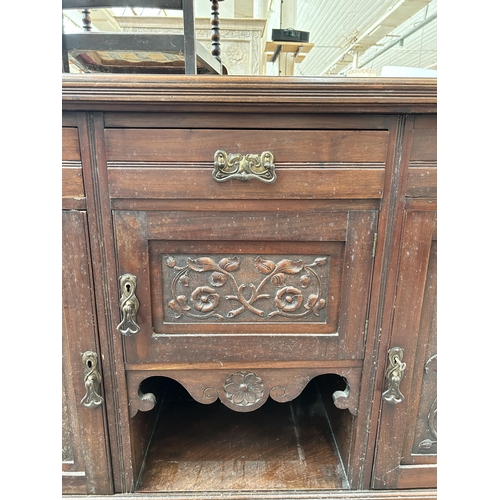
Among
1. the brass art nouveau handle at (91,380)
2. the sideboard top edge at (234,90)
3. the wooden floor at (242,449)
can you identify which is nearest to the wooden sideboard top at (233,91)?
the sideboard top edge at (234,90)

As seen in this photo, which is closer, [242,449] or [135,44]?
[135,44]

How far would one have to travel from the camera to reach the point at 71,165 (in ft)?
1.46

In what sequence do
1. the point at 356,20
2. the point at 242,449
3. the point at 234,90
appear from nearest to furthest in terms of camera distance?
the point at 234,90, the point at 242,449, the point at 356,20

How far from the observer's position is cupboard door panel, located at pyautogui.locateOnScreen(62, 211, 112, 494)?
1.53ft

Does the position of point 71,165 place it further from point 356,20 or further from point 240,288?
point 356,20

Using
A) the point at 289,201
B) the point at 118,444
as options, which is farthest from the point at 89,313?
the point at 289,201

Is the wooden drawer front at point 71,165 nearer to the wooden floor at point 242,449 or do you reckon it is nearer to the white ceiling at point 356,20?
the wooden floor at point 242,449

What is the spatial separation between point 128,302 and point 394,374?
1.38ft

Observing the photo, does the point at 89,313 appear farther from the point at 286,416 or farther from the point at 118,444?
the point at 286,416

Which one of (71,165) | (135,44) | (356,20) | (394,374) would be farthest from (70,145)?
(356,20)

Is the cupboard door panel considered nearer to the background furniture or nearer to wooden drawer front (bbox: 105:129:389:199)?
wooden drawer front (bbox: 105:129:389:199)

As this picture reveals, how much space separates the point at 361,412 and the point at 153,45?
2.19 ft

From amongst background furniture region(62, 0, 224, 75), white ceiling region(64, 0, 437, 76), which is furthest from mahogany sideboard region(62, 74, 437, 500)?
white ceiling region(64, 0, 437, 76)

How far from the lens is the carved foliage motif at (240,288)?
49cm
